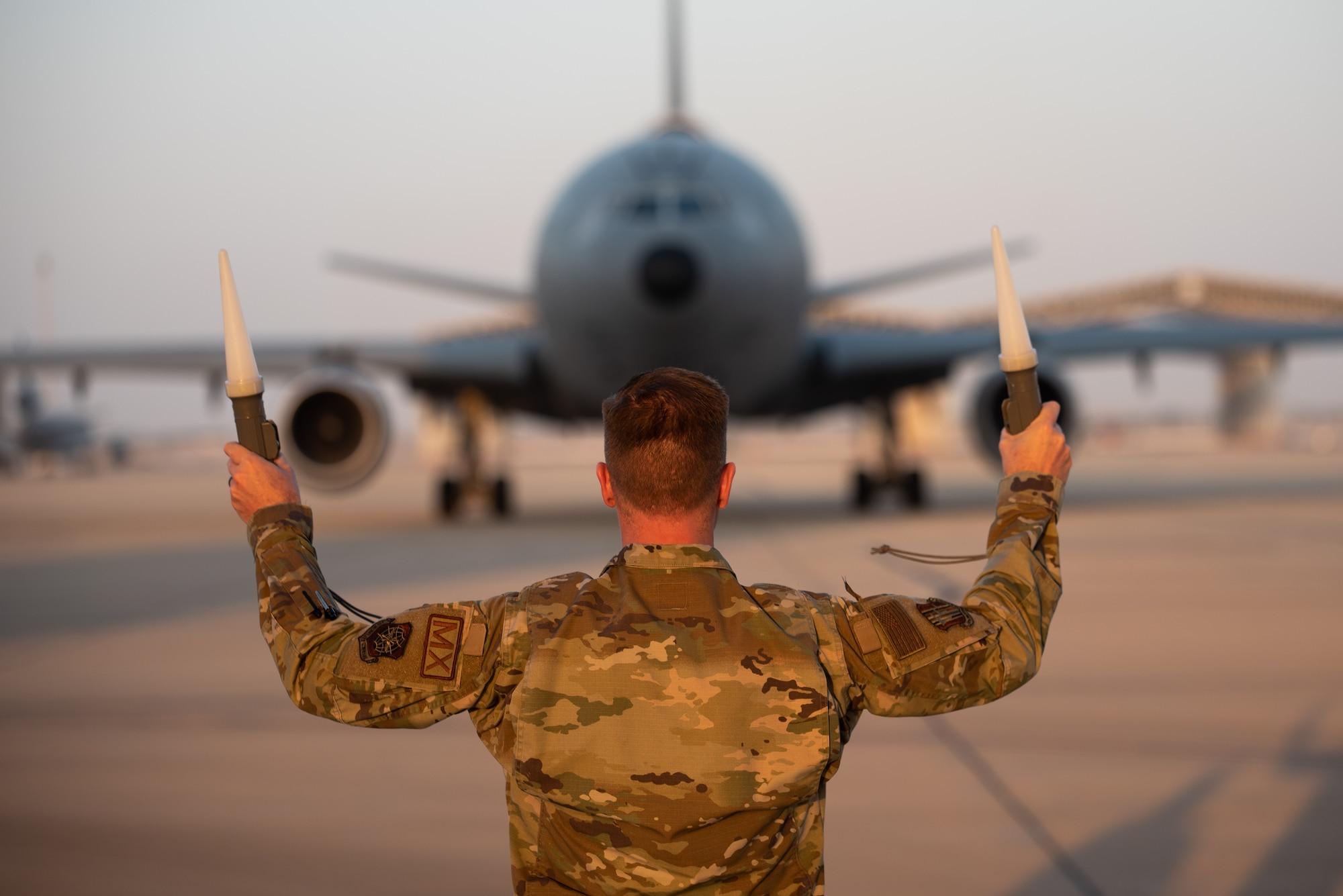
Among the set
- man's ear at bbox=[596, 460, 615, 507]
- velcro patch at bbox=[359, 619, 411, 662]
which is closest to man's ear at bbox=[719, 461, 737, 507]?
man's ear at bbox=[596, 460, 615, 507]

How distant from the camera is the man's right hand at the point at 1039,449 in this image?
163 cm

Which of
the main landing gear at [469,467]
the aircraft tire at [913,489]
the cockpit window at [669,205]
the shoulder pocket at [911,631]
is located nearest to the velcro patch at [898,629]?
the shoulder pocket at [911,631]

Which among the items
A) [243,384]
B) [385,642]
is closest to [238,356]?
[243,384]

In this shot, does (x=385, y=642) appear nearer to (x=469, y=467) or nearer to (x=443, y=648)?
(x=443, y=648)

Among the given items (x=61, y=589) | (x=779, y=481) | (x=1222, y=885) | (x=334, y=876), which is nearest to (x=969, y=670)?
(x=1222, y=885)

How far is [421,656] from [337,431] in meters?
11.3

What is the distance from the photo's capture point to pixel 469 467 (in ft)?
48.2

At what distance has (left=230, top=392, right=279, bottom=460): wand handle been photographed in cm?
161

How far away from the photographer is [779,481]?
28719mm

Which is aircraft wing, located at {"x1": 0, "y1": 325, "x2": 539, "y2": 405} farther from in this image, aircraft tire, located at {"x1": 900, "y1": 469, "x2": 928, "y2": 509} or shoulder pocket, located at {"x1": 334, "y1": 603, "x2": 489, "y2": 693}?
shoulder pocket, located at {"x1": 334, "y1": 603, "x2": 489, "y2": 693}

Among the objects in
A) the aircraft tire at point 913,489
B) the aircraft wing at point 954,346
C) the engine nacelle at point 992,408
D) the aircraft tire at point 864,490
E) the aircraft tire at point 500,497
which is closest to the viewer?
the engine nacelle at point 992,408

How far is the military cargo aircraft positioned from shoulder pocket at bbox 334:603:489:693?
925 cm

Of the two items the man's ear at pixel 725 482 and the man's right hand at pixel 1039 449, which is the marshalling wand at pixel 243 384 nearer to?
the man's ear at pixel 725 482

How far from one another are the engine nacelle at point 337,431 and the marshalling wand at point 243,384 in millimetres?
10795
